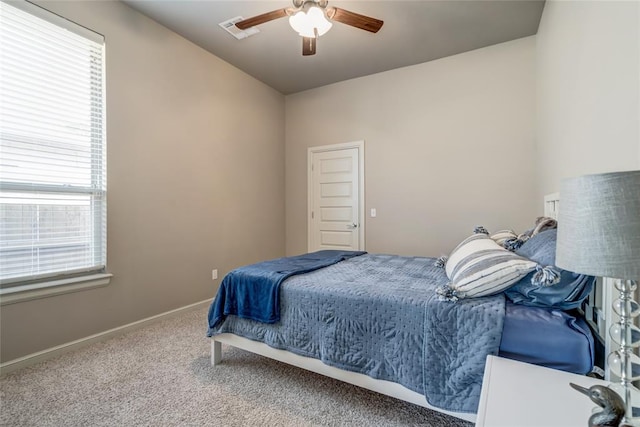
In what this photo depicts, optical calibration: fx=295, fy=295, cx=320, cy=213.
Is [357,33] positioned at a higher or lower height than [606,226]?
higher

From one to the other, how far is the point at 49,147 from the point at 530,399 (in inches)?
125

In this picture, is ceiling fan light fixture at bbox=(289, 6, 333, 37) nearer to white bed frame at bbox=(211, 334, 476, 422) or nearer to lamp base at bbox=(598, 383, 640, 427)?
white bed frame at bbox=(211, 334, 476, 422)

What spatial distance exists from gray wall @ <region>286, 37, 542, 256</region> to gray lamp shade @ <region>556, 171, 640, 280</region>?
9.38ft

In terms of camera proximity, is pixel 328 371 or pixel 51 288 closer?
pixel 328 371

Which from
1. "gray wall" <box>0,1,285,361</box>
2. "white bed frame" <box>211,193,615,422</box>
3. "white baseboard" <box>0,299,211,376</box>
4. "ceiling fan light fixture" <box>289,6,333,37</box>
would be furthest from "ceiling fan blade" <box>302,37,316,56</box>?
"white baseboard" <box>0,299,211,376</box>

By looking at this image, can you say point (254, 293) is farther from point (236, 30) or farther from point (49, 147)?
point (236, 30)

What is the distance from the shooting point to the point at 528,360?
120 cm

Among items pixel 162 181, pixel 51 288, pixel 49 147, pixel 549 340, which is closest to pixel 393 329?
pixel 549 340

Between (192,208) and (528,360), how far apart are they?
3.13 metres

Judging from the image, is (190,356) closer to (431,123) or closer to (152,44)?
(152,44)

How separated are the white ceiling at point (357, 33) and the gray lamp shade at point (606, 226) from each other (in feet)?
8.51

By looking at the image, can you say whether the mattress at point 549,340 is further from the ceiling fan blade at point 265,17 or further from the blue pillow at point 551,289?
the ceiling fan blade at point 265,17

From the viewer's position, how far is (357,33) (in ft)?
9.93

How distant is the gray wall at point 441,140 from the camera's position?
10.6 ft
